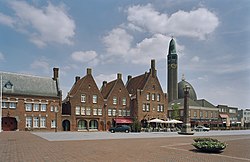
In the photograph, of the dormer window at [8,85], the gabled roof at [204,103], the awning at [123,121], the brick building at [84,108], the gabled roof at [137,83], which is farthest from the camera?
the gabled roof at [204,103]

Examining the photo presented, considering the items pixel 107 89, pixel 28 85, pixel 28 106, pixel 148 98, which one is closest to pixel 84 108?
pixel 107 89

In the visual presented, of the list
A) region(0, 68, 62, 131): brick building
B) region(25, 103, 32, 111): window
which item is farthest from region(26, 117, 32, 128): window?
region(25, 103, 32, 111): window

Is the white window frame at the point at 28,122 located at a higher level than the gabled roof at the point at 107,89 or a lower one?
lower

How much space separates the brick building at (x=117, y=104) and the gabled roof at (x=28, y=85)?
12.0 m

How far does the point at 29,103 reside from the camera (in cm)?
5034

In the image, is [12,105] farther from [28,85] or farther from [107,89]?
[107,89]

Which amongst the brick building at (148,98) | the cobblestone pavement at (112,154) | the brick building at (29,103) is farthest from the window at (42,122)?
the cobblestone pavement at (112,154)

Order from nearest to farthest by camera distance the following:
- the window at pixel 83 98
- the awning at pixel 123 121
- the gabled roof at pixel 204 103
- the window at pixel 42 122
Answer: the window at pixel 42 122
the window at pixel 83 98
the awning at pixel 123 121
the gabled roof at pixel 204 103

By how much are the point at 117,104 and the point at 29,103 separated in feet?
64.2

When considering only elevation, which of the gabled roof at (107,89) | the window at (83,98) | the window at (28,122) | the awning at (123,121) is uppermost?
the gabled roof at (107,89)

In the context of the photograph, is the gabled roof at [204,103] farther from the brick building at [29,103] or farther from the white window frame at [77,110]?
the brick building at [29,103]

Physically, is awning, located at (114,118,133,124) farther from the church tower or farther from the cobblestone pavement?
the cobblestone pavement

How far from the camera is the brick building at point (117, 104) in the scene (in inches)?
2344

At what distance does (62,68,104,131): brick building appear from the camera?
54594 mm
